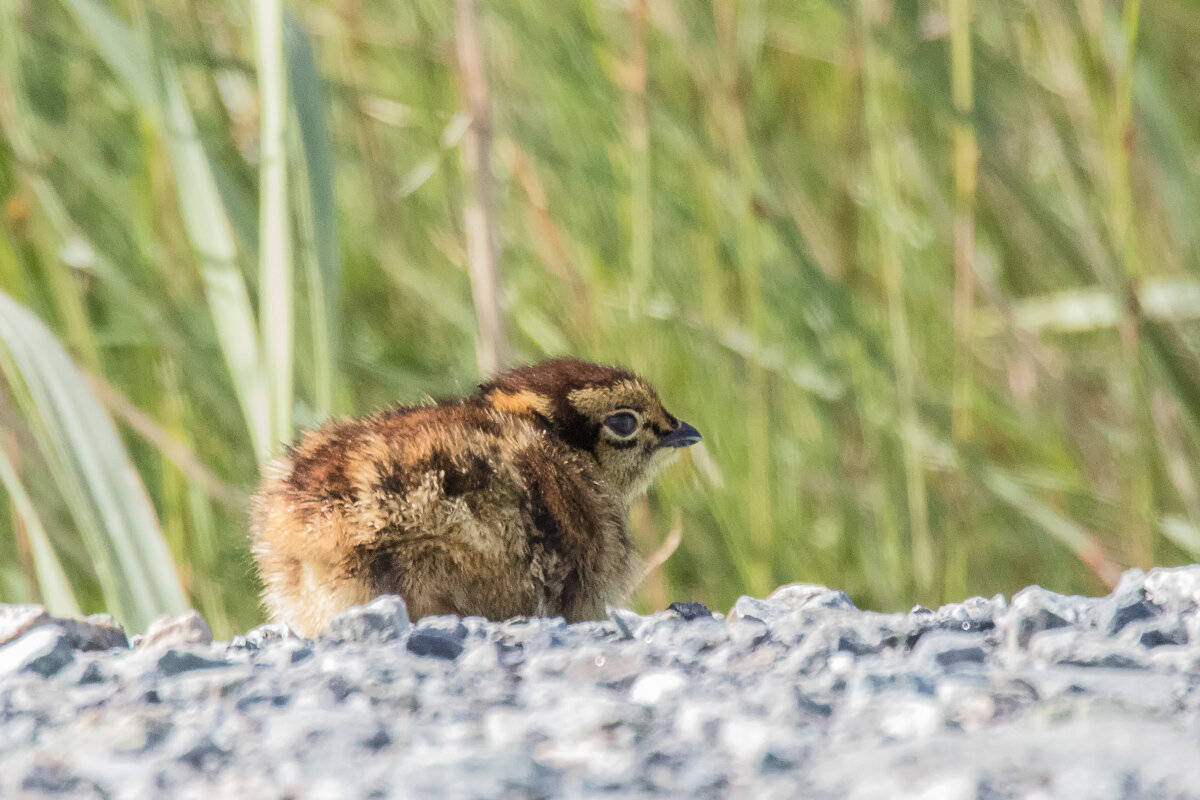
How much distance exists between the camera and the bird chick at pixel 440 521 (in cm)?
241

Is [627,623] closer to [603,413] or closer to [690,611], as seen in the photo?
[690,611]

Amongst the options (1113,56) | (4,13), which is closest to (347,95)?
(4,13)

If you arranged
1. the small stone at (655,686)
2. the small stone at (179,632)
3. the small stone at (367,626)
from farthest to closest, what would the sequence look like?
1. the small stone at (179,632)
2. the small stone at (367,626)
3. the small stone at (655,686)

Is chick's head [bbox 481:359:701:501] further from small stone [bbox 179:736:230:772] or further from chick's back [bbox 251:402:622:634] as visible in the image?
small stone [bbox 179:736:230:772]

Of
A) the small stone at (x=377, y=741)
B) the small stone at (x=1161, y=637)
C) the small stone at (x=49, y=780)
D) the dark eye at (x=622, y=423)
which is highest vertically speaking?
the dark eye at (x=622, y=423)

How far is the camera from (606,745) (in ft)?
5.15

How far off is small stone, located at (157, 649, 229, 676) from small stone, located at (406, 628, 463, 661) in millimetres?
241

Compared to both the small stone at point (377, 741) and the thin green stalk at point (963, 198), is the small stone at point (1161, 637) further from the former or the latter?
the thin green stalk at point (963, 198)

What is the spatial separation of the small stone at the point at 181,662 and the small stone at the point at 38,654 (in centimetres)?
16

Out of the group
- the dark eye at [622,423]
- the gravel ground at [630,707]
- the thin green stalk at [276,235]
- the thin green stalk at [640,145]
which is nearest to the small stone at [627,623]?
the gravel ground at [630,707]

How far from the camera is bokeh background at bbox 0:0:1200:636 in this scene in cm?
330

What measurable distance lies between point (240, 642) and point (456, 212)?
82.6 inches

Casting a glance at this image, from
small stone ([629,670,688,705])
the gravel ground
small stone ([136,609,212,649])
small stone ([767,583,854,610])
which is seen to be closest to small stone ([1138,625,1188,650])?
the gravel ground

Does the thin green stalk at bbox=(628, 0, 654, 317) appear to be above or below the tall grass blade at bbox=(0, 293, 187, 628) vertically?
above
